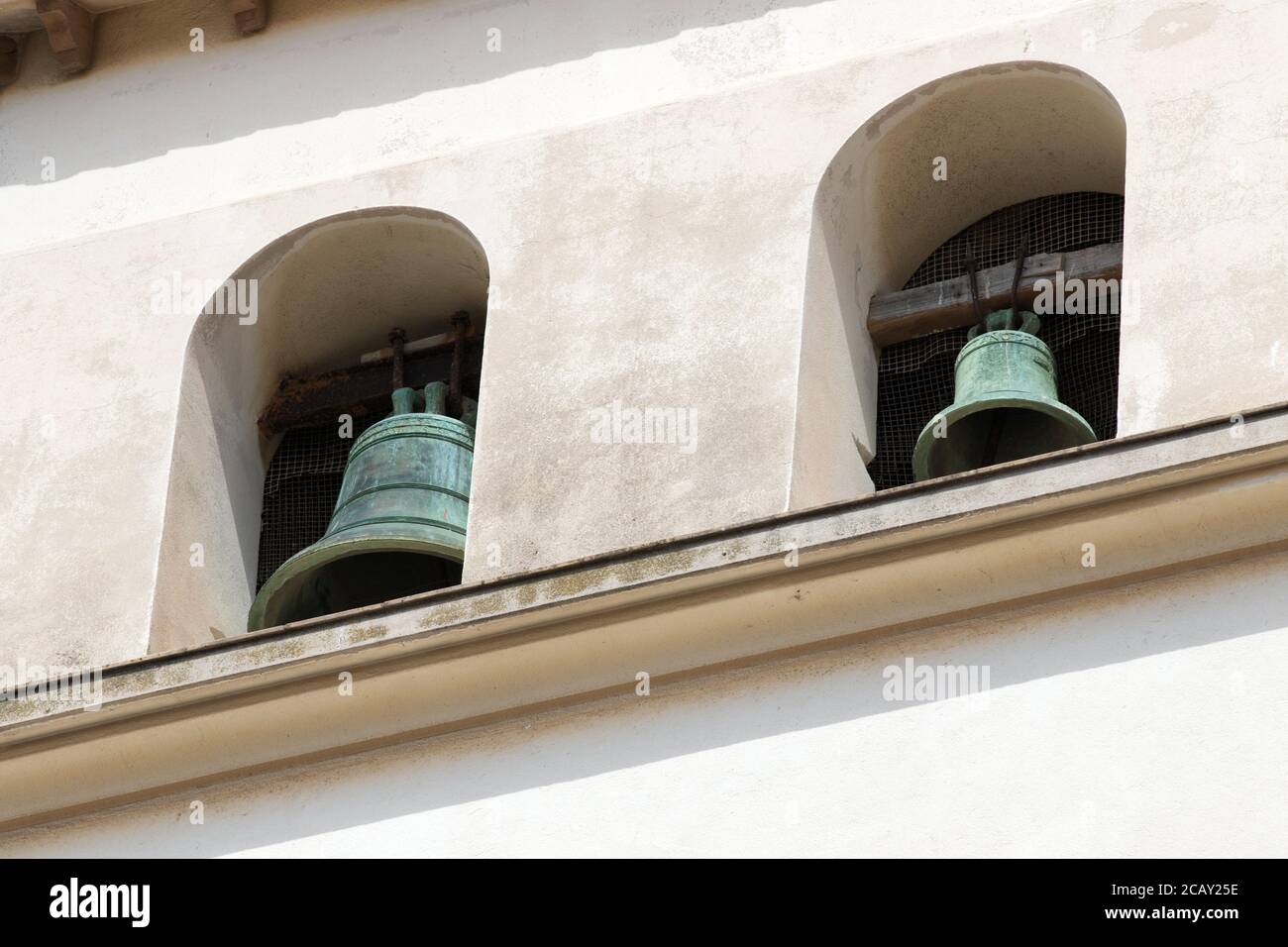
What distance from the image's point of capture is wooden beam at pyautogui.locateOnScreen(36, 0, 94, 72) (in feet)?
46.4

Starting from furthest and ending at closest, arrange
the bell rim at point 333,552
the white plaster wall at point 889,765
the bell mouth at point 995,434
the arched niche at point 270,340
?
the arched niche at point 270,340
the bell rim at point 333,552
the bell mouth at point 995,434
the white plaster wall at point 889,765

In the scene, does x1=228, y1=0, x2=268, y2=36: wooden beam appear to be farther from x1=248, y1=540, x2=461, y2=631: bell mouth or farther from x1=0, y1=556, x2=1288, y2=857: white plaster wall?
x1=0, y1=556, x2=1288, y2=857: white plaster wall

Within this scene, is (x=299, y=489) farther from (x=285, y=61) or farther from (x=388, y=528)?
(x=285, y=61)

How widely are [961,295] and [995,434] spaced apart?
0.62 m

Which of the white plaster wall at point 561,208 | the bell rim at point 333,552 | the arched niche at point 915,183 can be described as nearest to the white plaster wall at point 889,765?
the white plaster wall at point 561,208

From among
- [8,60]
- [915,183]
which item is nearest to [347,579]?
[915,183]

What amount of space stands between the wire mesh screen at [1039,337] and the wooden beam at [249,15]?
259 centimetres

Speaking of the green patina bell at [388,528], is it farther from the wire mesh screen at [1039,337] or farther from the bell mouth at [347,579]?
the wire mesh screen at [1039,337]

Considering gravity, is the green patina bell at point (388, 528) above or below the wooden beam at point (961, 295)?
below

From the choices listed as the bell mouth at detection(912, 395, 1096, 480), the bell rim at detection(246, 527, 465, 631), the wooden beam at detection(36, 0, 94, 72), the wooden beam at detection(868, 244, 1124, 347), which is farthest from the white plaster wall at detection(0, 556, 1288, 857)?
the wooden beam at detection(36, 0, 94, 72)

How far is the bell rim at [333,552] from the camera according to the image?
1226 cm

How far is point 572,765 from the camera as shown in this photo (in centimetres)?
1109

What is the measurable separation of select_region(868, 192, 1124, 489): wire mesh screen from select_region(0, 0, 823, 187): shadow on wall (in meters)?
1.01

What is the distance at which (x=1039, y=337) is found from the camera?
1277 centimetres
